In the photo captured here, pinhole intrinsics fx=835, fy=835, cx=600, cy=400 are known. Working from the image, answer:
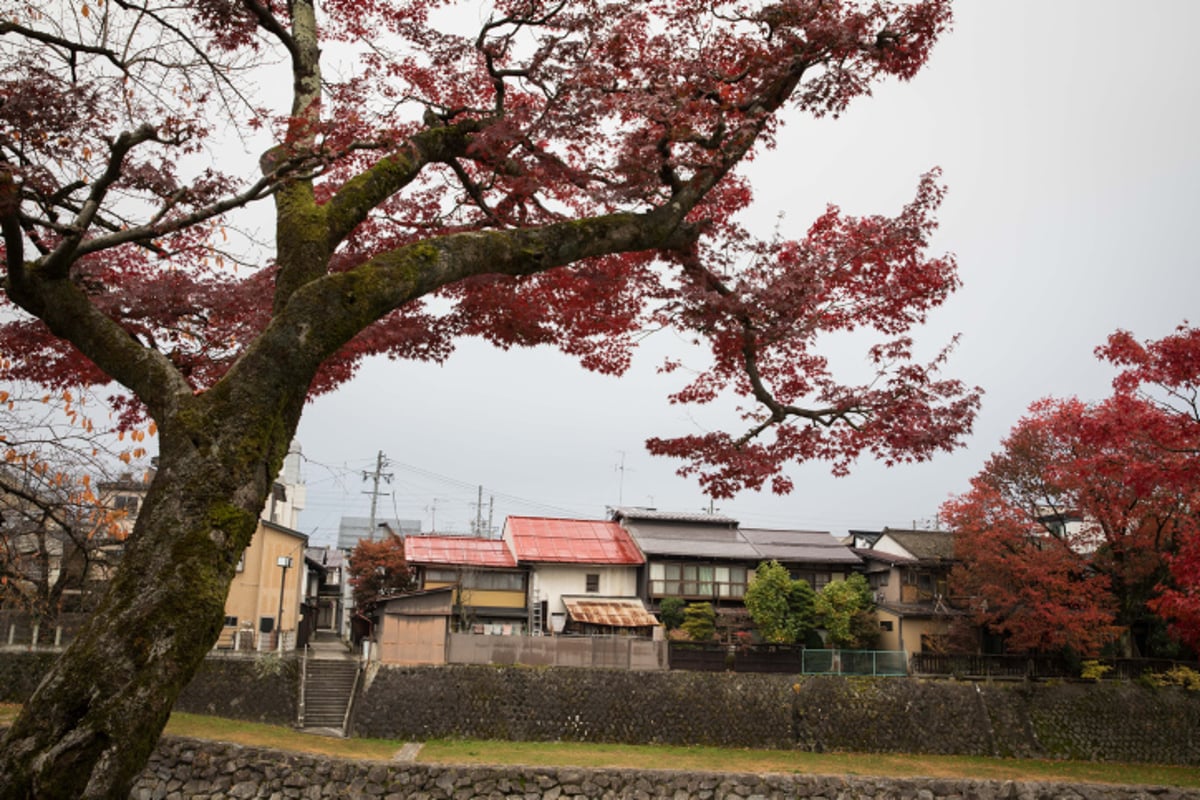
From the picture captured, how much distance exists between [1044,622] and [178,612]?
27818 millimetres

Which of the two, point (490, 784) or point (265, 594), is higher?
point (265, 594)

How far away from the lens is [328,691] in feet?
74.4

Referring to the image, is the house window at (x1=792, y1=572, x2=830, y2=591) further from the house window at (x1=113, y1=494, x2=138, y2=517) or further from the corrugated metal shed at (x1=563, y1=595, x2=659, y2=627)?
the house window at (x1=113, y1=494, x2=138, y2=517)

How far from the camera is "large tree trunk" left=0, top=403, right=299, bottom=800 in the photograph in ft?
11.2

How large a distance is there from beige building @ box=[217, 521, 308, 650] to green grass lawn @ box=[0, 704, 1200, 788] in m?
Answer: 8.40

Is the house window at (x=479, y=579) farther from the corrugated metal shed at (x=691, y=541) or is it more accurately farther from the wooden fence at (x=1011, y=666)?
the wooden fence at (x=1011, y=666)

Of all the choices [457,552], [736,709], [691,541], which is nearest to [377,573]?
[457,552]

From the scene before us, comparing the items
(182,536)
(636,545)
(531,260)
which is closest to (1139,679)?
(636,545)

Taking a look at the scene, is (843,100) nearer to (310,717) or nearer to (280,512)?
(310,717)

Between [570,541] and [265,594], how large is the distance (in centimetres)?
1185

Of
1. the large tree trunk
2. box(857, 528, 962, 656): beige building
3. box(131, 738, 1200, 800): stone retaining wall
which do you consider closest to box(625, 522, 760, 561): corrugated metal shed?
box(857, 528, 962, 656): beige building

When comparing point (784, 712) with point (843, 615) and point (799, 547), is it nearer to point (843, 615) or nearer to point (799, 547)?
point (843, 615)

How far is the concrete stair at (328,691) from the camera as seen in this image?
22.0m

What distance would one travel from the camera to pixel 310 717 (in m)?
21.9
